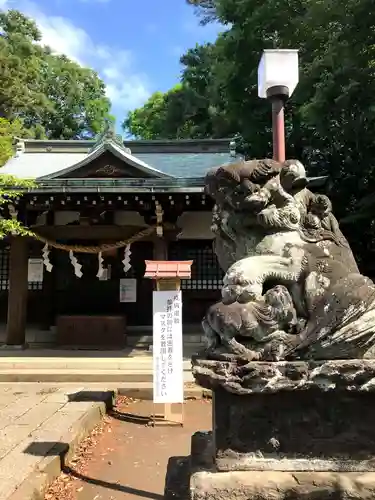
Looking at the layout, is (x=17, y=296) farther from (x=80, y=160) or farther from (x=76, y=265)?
(x=80, y=160)

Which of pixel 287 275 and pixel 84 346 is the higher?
pixel 287 275

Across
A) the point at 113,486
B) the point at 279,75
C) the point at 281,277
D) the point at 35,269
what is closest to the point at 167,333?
the point at 113,486

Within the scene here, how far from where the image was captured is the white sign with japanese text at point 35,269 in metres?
12.0

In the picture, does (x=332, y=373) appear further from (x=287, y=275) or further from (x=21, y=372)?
(x=21, y=372)

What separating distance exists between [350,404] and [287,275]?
681mm

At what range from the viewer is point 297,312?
92.1 inches

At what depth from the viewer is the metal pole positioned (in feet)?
12.5

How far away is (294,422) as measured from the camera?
2.23 metres

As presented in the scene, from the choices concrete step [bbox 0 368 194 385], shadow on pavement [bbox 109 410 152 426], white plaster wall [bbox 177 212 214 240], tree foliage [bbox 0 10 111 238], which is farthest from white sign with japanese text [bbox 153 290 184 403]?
tree foliage [bbox 0 10 111 238]

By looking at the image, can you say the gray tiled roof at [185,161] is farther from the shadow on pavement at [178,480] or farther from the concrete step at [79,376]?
the shadow on pavement at [178,480]

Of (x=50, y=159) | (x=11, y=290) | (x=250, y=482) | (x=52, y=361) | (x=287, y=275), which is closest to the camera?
(x=250, y=482)

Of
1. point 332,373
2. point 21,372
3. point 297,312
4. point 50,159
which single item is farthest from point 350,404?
point 50,159

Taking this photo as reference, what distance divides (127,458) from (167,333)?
1.57 meters

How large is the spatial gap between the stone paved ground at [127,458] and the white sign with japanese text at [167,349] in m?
0.53
